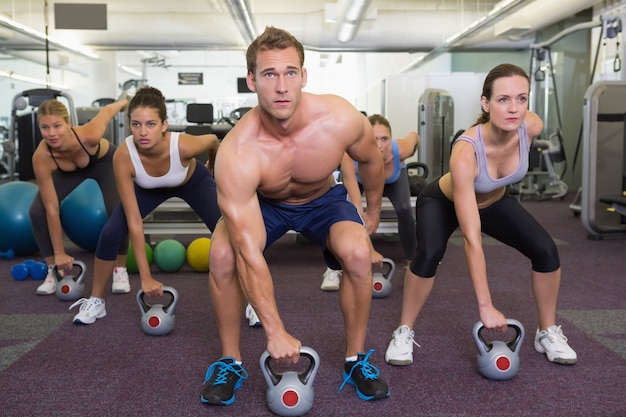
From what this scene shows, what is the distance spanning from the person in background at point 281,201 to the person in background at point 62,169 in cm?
152

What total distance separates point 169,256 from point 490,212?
85.2 inches

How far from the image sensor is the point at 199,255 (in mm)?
3732

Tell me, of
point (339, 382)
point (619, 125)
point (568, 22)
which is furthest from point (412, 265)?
point (568, 22)

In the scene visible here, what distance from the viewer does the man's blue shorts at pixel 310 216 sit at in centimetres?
196

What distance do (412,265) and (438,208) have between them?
0.23 m

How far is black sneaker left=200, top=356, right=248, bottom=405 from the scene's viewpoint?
1.77m

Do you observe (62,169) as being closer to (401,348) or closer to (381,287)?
(381,287)

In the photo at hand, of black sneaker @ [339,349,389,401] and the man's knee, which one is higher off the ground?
the man's knee

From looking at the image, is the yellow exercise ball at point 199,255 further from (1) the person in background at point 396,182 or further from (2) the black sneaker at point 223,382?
(2) the black sneaker at point 223,382

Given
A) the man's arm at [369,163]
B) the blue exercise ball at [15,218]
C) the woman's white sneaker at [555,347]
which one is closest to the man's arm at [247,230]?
the man's arm at [369,163]

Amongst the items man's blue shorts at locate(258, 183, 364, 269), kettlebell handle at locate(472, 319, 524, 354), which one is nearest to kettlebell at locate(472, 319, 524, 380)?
kettlebell handle at locate(472, 319, 524, 354)

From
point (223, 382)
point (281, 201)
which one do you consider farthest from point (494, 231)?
point (223, 382)

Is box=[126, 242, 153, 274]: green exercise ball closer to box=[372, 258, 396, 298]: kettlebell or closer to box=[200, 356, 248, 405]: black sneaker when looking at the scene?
box=[372, 258, 396, 298]: kettlebell

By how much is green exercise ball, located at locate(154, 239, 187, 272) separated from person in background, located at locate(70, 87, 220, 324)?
0.87m
